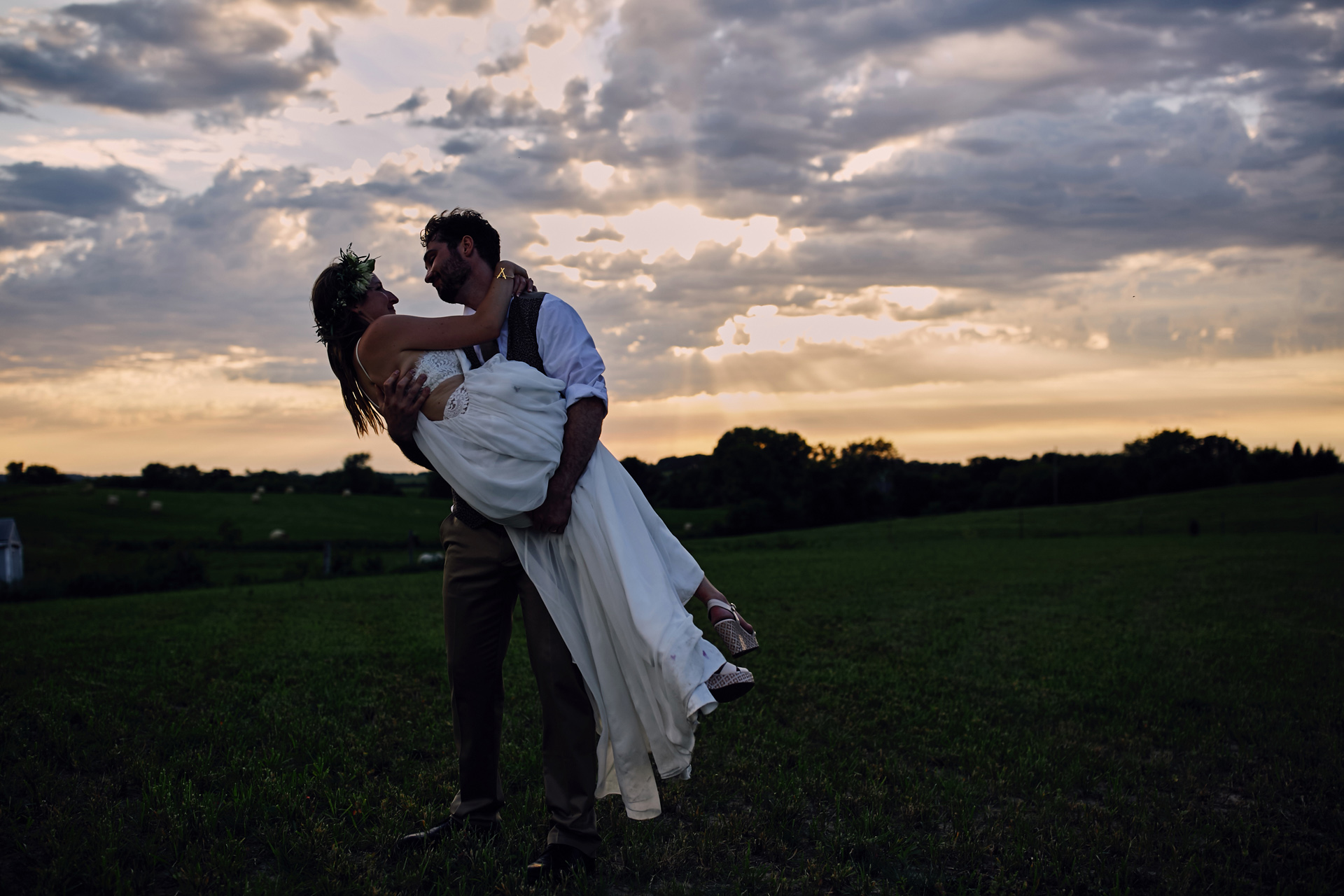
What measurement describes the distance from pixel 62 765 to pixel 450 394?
352cm

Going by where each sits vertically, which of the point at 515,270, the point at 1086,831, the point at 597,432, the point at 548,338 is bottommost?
the point at 1086,831

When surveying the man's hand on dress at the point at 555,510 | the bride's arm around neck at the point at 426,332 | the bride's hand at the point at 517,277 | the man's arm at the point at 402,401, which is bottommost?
the man's hand on dress at the point at 555,510

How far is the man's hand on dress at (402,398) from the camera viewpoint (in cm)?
313

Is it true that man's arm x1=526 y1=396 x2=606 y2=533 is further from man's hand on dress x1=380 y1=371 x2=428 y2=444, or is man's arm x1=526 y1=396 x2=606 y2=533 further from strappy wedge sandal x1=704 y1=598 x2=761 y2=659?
strappy wedge sandal x1=704 y1=598 x2=761 y2=659

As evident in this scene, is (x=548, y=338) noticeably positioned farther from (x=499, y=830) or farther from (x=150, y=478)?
(x=150, y=478)

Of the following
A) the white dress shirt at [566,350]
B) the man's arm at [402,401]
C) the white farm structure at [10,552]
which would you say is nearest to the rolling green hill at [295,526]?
the white farm structure at [10,552]

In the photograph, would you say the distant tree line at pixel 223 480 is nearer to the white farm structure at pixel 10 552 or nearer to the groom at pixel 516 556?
the white farm structure at pixel 10 552

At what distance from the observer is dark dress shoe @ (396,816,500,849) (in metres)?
3.52

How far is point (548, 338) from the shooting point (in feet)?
10.8

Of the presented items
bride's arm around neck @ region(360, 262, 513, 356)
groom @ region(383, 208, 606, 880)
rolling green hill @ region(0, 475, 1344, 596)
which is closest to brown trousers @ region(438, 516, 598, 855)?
groom @ region(383, 208, 606, 880)

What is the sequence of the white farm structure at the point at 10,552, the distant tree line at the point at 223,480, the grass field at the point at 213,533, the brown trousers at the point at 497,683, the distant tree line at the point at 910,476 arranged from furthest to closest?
the distant tree line at the point at 910,476 → the distant tree line at the point at 223,480 → the white farm structure at the point at 10,552 → the grass field at the point at 213,533 → the brown trousers at the point at 497,683

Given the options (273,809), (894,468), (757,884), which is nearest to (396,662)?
(273,809)

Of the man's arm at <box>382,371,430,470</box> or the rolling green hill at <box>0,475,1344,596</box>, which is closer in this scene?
the man's arm at <box>382,371,430,470</box>

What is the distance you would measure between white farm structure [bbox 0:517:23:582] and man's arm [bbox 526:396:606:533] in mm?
Answer: 28828
